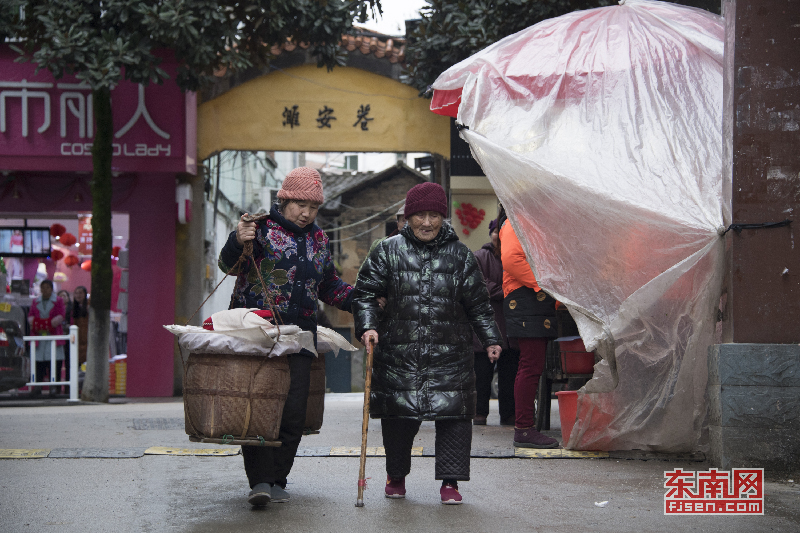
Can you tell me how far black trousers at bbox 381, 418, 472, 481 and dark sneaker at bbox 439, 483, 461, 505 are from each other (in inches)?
2.2

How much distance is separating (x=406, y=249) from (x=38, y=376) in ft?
30.9

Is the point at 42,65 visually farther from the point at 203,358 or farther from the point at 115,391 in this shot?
the point at 203,358

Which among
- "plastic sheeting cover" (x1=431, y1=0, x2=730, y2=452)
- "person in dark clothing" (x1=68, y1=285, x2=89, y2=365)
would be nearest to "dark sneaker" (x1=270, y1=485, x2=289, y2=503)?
"plastic sheeting cover" (x1=431, y1=0, x2=730, y2=452)

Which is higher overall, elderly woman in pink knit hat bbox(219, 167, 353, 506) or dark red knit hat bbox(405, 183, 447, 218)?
dark red knit hat bbox(405, 183, 447, 218)

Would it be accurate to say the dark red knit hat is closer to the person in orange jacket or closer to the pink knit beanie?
the pink knit beanie

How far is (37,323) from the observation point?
45.7 ft

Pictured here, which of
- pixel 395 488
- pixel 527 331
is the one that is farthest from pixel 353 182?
pixel 395 488

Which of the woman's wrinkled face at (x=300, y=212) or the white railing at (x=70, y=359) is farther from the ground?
the woman's wrinkled face at (x=300, y=212)

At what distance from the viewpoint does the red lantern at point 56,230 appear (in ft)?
49.4

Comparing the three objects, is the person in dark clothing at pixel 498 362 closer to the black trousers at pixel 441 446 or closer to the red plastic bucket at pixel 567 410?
the red plastic bucket at pixel 567 410

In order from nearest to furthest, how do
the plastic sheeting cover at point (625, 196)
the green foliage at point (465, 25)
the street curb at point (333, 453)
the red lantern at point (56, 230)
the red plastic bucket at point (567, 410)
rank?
the plastic sheeting cover at point (625, 196)
the street curb at point (333, 453)
the red plastic bucket at point (567, 410)
the green foliage at point (465, 25)
the red lantern at point (56, 230)

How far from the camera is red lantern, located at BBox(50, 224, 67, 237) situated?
1505 cm

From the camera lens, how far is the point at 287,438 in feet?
14.8

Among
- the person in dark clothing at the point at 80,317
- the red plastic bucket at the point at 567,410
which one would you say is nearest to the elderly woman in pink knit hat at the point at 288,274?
the red plastic bucket at the point at 567,410
